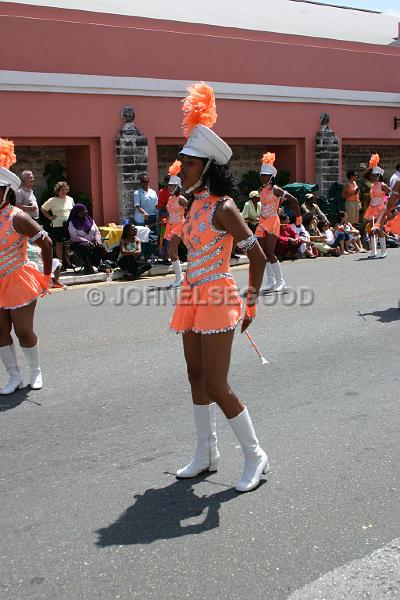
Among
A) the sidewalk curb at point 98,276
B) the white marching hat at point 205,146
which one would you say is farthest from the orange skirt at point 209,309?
the sidewalk curb at point 98,276

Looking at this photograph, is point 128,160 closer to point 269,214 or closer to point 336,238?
point 336,238

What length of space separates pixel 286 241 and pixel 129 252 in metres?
3.77

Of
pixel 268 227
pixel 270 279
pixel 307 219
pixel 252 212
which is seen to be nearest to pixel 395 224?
pixel 268 227

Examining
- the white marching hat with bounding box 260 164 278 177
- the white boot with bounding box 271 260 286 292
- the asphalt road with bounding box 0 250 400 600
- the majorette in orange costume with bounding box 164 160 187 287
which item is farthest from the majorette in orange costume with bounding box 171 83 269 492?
the majorette in orange costume with bounding box 164 160 187 287

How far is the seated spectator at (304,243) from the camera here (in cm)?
1661

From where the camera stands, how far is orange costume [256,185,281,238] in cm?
1132

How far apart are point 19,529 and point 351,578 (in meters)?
1.68

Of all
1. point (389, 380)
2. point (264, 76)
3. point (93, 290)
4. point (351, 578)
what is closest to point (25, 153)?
point (93, 290)

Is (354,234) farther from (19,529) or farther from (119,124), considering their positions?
(19,529)

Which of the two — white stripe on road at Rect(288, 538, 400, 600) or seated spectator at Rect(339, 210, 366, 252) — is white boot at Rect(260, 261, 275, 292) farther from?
white stripe on road at Rect(288, 538, 400, 600)

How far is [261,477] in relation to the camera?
453 cm

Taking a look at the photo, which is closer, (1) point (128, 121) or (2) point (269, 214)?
(2) point (269, 214)

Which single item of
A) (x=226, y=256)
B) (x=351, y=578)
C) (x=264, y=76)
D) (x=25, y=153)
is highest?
(x=264, y=76)

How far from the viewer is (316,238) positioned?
1722cm
